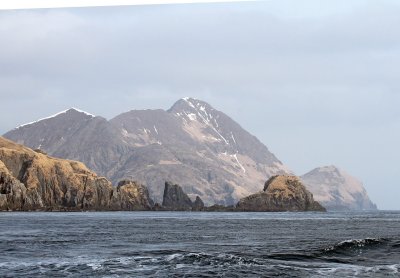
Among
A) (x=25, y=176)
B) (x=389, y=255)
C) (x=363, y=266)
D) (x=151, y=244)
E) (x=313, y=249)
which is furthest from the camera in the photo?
(x=25, y=176)

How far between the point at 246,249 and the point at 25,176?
16578cm

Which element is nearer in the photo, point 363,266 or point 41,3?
point 41,3

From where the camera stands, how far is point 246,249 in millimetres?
40781

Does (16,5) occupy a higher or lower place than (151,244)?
higher

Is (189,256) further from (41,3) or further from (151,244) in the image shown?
(41,3)

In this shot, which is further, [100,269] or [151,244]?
[151,244]

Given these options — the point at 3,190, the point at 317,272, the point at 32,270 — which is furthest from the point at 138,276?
the point at 3,190

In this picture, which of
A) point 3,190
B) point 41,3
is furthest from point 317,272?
point 3,190

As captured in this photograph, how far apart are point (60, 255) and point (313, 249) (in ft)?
54.7

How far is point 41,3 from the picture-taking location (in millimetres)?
28266

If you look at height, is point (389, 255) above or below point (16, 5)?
below

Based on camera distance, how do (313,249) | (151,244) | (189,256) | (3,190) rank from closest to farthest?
(189,256)
(313,249)
(151,244)
(3,190)

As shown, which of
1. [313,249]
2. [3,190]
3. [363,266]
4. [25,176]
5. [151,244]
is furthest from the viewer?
[25,176]

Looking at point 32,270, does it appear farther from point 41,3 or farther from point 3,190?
point 3,190
